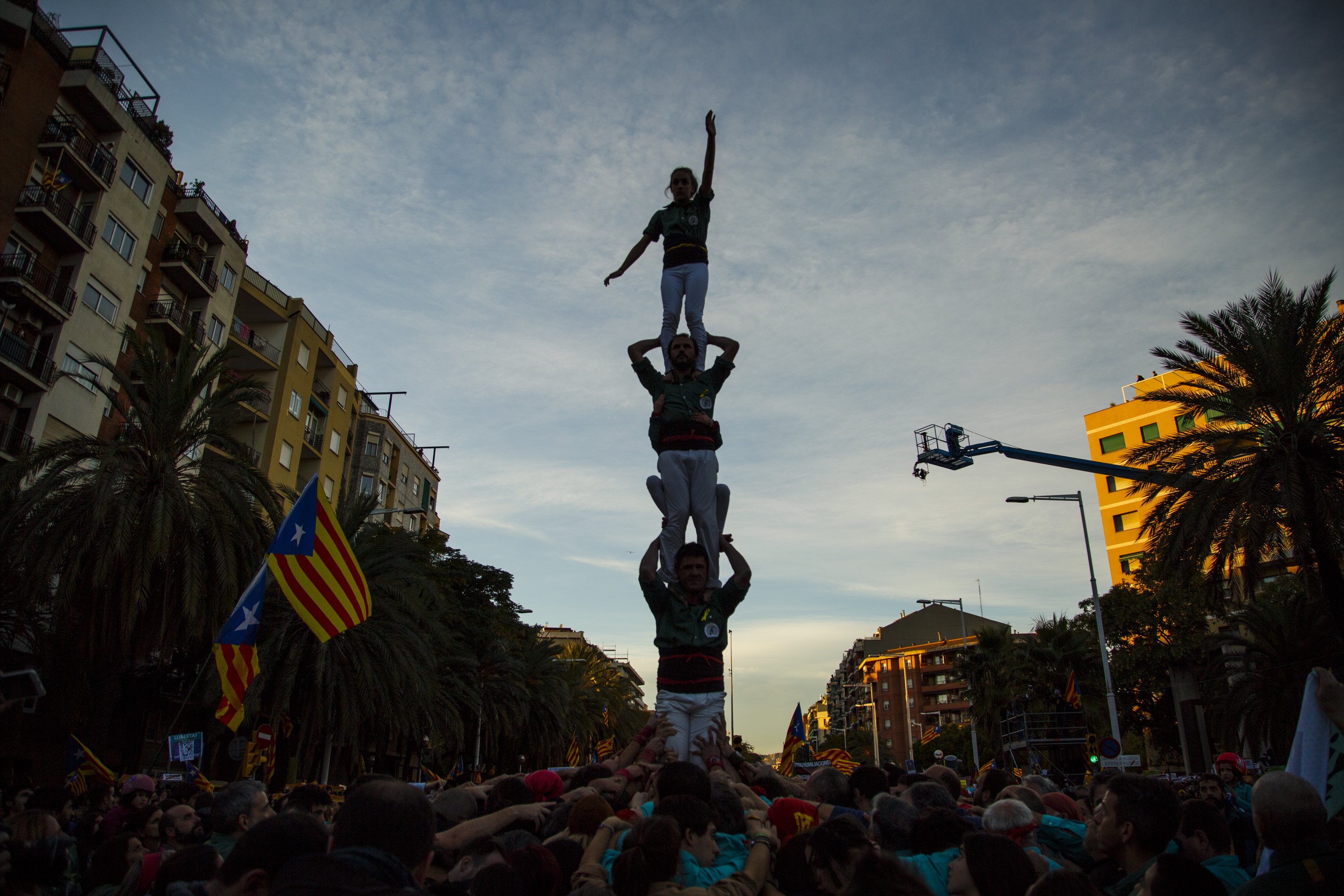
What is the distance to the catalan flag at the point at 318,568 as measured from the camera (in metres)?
10.1

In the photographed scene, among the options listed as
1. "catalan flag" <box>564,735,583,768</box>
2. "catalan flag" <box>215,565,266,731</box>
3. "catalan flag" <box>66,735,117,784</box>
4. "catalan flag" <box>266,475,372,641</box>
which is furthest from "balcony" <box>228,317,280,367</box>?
"catalan flag" <box>266,475,372,641</box>

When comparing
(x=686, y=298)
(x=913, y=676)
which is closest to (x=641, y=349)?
(x=686, y=298)

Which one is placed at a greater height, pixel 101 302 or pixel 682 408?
pixel 101 302

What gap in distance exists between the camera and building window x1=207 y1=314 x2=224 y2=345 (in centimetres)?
3731

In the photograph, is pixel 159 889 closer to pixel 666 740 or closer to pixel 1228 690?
pixel 666 740

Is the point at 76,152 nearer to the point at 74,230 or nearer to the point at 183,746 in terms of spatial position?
the point at 74,230

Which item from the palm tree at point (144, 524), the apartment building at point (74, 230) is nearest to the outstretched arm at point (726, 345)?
the palm tree at point (144, 524)

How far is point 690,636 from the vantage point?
9734 mm

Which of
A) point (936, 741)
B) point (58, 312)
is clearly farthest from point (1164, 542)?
point (936, 741)

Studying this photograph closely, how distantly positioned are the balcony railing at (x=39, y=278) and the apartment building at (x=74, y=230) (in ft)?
0.12

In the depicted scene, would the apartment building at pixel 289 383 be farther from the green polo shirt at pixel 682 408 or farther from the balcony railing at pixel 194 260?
the green polo shirt at pixel 682 408

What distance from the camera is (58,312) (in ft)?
95.5

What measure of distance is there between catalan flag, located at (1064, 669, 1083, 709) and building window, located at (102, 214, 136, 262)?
1423 inches

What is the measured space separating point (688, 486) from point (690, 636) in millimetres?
1843
